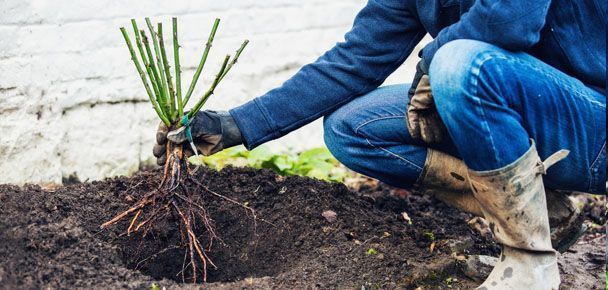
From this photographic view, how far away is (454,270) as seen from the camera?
2.81 m

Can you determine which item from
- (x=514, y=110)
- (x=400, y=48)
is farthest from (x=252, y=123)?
(x=514, y=110)

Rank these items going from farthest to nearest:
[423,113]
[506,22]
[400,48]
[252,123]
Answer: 1. [400,48]
2. [252,123]
3. [423,113]
4. [506,22]

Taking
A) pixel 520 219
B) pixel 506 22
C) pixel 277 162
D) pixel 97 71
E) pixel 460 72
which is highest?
pixel 506 22

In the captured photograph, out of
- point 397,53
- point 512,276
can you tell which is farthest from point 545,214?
point 397,53

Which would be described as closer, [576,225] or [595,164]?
[595,164]

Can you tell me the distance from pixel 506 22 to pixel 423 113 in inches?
16.8

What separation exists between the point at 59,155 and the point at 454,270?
5.57ft

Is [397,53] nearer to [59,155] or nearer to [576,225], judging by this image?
[576,225]

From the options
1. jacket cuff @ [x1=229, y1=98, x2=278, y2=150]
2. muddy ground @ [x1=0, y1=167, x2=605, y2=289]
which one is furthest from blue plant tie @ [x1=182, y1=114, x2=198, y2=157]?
muddy ground @ [x1=0, y1=167, x2=605, y2=289]

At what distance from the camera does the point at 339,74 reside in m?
2.95

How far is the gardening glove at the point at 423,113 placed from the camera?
2566mm

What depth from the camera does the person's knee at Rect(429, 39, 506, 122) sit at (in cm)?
237

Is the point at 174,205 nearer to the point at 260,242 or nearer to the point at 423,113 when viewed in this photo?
the point at 260,242

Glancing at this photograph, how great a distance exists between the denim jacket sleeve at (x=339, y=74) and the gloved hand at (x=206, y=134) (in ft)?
0.16
